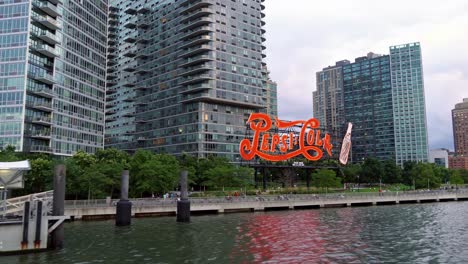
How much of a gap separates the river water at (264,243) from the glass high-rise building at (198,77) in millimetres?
96725

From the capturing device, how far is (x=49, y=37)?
362 feet

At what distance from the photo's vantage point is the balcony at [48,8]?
110625 millimetres

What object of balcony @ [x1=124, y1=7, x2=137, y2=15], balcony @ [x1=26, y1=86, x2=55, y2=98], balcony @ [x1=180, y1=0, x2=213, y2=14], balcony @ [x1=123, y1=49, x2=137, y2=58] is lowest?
balcony @ [x1=26, y1=86, x2=55, y2=98]

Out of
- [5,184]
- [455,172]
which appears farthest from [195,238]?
[455,172]

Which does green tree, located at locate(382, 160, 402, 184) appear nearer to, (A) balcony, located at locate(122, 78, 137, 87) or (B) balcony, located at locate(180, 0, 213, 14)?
(B) balcony, located at locate(180, 0, 213, 14)

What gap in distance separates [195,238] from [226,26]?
125 metres

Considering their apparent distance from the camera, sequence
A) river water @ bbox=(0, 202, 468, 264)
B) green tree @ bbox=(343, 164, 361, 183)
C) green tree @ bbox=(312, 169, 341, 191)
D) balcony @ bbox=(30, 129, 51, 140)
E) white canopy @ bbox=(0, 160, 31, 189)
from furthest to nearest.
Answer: green tree @ bbox=(343, 164, 361, 183) → green tree @ bbox=(312, 169, 341, 191) → balcony @ bbox=(30, 129, 51, 140) → white canopy @ bbox=(0, 160, 31, 189) → river water @ bbox=(0, 202, 468, 264)

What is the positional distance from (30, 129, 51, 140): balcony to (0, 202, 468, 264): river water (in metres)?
52.9

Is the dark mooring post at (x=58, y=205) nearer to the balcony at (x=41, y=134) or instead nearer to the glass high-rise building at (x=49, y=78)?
the glass high-rise building at (x=49, y=78)

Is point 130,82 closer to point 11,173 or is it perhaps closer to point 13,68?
point 13,68

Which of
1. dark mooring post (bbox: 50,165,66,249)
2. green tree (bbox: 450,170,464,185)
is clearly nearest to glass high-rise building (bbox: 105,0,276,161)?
green tree (bbox: 450,170,464,185)

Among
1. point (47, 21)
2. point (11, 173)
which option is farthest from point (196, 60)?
point (11, 173)

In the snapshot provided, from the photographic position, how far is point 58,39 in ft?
377

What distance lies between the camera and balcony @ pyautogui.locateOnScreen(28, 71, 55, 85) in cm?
10726
